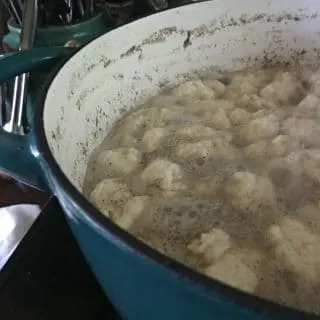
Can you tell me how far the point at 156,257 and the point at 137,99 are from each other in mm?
406

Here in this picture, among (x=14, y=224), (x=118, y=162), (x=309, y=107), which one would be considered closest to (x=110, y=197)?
(x=118, y=162)

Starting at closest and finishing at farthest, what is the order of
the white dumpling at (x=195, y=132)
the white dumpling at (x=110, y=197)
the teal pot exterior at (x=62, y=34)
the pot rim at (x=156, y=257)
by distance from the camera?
the pot rim at (x=156, y=257) < the white dumpling at (x=110, y=197) < the white dumpling at (x=195, y=132) < the teal pot exterior at (x=62, y=34)

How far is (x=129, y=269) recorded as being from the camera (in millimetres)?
337

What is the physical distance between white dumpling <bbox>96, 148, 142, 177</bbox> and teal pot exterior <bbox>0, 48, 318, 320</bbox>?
142 millimetres

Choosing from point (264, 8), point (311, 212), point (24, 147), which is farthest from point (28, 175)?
point (264, 8)

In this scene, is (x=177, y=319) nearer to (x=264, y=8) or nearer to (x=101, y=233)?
(x=101, y=233)

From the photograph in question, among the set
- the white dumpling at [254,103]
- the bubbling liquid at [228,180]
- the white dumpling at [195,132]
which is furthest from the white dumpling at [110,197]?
the white dumpling at [254,103]

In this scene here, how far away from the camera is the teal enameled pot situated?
12.2 inches

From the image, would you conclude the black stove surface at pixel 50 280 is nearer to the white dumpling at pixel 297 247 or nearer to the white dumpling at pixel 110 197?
the white dumpling at pixel 110 197

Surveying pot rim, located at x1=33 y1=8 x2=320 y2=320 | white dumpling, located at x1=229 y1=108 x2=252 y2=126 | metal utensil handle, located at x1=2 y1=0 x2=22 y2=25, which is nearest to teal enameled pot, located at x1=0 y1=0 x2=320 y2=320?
pot rim, located at x1=33 y1=8 x2=320 y2=320

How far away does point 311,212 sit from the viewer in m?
0.52

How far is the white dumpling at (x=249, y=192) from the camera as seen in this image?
521 mm

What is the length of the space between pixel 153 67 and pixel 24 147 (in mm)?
310

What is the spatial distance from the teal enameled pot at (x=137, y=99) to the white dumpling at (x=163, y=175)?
0.07 meters
